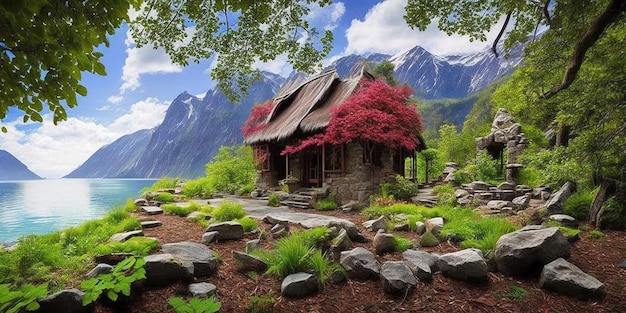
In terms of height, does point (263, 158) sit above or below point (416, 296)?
above

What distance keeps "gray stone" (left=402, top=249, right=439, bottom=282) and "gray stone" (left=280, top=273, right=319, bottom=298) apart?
4.12 feet

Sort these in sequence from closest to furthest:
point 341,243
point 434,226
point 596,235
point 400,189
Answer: point 341,243 → point 596,235 → point 434,226 → point 400,189

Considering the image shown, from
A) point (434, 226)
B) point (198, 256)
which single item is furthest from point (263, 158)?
point (198, 256)

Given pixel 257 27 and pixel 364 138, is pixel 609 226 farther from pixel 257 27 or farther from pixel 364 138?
pixel 257 27

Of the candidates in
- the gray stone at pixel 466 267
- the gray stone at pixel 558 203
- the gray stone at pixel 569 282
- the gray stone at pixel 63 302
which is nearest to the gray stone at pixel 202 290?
the gray stone at pixel 63 302

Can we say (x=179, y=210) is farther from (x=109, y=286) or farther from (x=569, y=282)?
(x=569, y=282)

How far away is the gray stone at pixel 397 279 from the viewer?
3311 millimetres

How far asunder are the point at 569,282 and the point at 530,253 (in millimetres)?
452

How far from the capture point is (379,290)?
3.42 meters

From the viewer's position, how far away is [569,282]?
3.22 meters

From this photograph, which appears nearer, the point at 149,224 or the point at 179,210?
the point at 149,224

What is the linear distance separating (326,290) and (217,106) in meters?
173

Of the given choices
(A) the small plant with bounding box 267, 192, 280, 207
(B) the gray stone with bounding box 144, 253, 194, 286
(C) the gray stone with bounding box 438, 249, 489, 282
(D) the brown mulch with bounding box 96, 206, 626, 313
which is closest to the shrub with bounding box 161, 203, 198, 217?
(A) the small plant with bounding box 267, 192, 280, 207

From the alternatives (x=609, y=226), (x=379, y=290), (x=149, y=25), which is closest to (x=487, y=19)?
(x=609, y=226)
